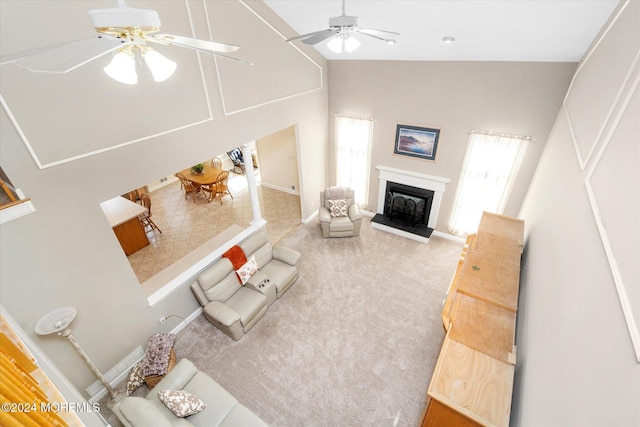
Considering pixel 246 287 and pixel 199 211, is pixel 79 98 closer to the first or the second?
pixel 246 287

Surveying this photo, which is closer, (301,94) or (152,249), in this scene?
(301,94)

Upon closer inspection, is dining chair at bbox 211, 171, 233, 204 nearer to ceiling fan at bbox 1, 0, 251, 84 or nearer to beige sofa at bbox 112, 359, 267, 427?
beige sofa at bbox 112, 359, 267, 427

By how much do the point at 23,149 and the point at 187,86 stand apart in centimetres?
176

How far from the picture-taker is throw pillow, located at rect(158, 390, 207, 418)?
2961mm

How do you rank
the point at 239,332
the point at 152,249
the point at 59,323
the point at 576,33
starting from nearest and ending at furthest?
the point at 59,323, the point at 576,33, the point at 239,332, the point at 152,249

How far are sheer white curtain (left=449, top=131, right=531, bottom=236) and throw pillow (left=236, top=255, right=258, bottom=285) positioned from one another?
4.11 meters

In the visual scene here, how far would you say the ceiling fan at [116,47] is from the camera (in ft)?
3.87

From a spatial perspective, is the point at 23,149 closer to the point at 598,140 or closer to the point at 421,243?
the point at 598,140

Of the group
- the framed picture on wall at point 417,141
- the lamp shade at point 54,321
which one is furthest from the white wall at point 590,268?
the lamp shade at point 54,321

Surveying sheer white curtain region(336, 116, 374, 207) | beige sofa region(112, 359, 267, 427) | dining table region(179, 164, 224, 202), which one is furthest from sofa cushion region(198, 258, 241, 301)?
sheer white curtain region(336, 116, 374, 207)

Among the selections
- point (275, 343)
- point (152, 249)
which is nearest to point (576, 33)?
point (275, 343)

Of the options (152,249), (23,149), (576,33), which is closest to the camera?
(23,149)

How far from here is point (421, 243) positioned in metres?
6.27

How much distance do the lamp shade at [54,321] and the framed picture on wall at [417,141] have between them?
18.8 ft
